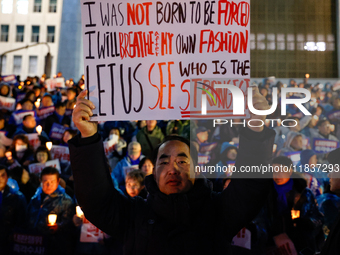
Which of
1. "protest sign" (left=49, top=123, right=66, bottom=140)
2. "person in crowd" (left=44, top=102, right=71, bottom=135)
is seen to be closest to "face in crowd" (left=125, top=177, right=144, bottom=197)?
"protest sign" (left=49, top=123, right=66, bottom=140)

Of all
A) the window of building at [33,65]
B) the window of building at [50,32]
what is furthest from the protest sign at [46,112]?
the window of building at [50,32]

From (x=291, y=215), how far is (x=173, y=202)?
7.73 ft

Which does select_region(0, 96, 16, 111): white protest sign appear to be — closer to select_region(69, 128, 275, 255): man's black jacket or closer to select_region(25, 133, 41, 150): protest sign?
select_region(25, 133, 41, 150): protest sign

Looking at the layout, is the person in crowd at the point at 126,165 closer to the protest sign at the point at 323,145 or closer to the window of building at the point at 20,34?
the protest sign at the point at 323,145

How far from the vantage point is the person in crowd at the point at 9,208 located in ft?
13.8

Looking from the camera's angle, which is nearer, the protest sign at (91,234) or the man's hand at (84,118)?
the man's hand at (84,118)

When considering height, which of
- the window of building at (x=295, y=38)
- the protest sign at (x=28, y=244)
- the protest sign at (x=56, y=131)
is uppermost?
the window of building at (x=295, y=38)

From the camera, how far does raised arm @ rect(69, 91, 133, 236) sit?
6.17 ft

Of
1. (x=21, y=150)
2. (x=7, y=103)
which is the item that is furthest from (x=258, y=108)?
(x=7, y=103)

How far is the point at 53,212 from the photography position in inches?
164

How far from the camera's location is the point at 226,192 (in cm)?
198

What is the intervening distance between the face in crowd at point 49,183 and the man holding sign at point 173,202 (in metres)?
2.54

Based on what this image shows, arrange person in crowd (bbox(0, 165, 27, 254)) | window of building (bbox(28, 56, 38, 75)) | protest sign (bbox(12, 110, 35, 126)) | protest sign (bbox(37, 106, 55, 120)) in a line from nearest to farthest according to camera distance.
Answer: person in crowd (bbox(0, 165, 27, 254)) < protest sign (bbox(12, 110, 35, 126)) < protest sign (bbox(37, 106, 55, 120)) < window of building (bbox(28, 56, 38, 75))

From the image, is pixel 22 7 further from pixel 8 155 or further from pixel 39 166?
pixel 39 166
